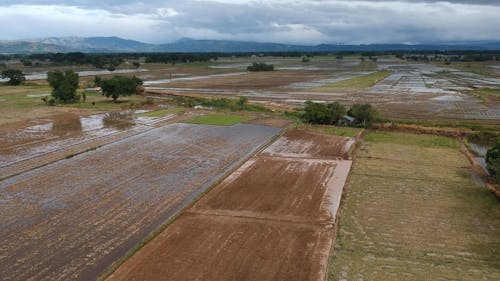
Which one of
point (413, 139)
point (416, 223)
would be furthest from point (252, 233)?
point (413, 139)

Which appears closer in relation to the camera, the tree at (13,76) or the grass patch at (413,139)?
the grass patch at (413,139)

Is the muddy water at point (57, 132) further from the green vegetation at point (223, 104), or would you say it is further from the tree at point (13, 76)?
the tree at point (13, 76)

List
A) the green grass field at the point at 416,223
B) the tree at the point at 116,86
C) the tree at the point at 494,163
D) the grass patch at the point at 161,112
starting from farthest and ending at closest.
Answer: the tree at the point at 116,86 < the grass patch at the point at 161,112 < the tree at the point at 494,163 < the green grass field at the point at 416,223

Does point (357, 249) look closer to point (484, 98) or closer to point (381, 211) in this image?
point (381, 211)

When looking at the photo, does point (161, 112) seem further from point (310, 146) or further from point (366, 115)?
point (366, 115)

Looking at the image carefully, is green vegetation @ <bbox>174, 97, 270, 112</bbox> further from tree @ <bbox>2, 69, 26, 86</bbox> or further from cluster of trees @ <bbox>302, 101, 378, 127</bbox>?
tree @ <bbox>2, 69, 26, 86</bbox>

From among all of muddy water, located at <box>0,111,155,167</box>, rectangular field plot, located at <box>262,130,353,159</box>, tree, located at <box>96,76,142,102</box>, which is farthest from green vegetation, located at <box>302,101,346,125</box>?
tree, located at <box>96,76,142,102</box>

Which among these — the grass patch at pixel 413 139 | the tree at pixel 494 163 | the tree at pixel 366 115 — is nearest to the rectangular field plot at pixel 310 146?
the grass patch at pixel 413 139
